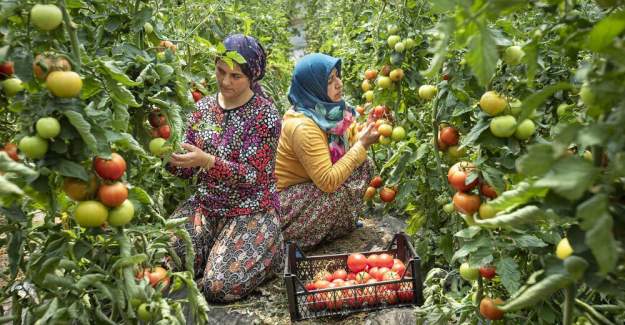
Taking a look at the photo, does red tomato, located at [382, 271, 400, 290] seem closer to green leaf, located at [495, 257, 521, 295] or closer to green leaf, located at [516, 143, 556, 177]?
green leaf, located at [495, 257, 521, 295]

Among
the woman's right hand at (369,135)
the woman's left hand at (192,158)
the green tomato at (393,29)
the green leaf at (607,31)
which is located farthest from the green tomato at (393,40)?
the green leaf at (607,31)

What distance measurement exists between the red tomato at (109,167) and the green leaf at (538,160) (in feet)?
2.30

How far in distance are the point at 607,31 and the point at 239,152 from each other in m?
1.84

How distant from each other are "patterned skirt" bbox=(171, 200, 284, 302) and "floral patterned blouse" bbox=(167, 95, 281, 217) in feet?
0.21

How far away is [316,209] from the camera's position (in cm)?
272

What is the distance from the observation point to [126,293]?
106cm

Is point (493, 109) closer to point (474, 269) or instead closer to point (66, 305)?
point (474, 269)

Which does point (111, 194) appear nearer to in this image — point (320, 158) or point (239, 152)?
point (239, 152)

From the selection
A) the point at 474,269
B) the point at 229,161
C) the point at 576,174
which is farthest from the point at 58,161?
the point at 229,161

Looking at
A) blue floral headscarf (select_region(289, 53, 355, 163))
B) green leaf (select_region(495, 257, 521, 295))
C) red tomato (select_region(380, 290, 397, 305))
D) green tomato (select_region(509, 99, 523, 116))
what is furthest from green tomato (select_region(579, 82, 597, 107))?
blue floral headscarf (select_region(289, 53, 355, 163))

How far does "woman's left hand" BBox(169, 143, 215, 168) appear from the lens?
6.65ft

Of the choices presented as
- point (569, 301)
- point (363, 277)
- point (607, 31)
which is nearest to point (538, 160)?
point (607, 31)

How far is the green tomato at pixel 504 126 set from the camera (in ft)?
3.65

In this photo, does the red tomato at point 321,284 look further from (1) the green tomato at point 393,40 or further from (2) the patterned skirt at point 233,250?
(1) the green tomato at point 393,40
